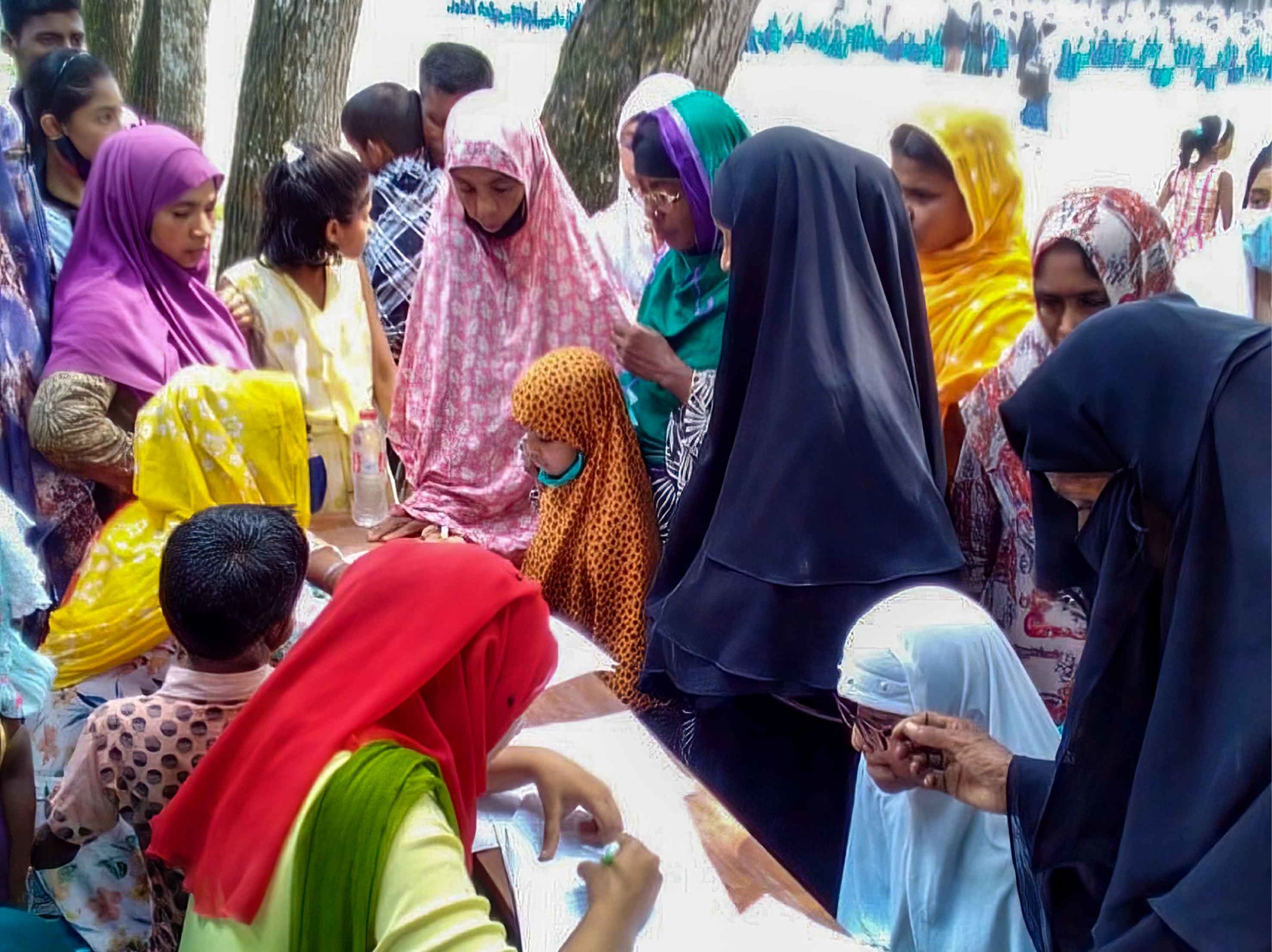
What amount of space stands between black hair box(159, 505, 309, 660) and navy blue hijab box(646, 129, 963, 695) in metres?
0.74

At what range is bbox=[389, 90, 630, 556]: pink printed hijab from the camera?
279cm

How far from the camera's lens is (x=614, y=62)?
4.22 metres

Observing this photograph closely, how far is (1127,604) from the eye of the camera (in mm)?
1304

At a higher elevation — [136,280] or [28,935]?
[136,280]

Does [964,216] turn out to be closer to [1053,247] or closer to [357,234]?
[1053,247]

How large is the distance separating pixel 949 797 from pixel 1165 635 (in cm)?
43

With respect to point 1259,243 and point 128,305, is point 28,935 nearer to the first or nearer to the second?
point 128,305

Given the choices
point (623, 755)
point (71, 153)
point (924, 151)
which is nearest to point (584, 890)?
point (623, 755)

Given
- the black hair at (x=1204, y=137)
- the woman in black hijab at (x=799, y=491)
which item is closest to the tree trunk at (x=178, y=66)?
the woman in black hijab at (x=799, y=491)

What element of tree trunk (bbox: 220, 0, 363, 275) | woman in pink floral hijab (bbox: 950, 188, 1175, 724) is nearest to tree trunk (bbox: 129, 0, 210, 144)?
tree trunk (bbox: 220, 0, 363, 275)

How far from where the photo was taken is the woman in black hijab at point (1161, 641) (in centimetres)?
119

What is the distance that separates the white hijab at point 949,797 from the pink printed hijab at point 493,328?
1.26 m

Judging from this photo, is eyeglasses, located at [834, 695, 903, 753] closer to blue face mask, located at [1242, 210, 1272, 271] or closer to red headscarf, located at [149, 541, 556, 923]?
red headscarf, located at [149, 541, 556, 923]

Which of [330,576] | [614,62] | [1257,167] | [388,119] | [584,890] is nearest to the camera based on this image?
[584,890]
